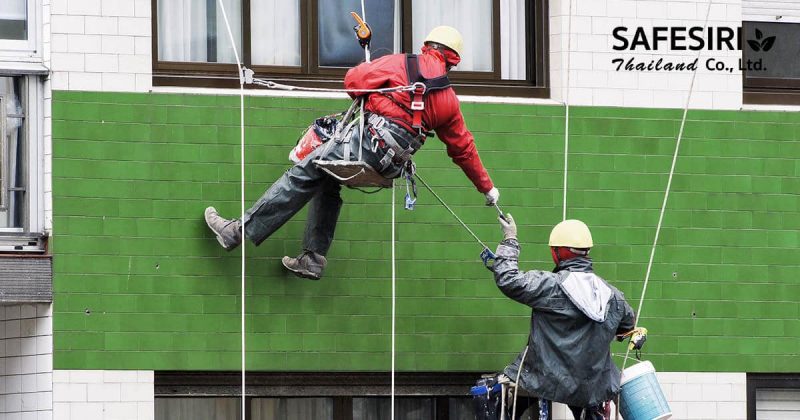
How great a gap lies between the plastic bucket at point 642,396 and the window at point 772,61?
9.16ft

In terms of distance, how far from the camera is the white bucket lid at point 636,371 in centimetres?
1250

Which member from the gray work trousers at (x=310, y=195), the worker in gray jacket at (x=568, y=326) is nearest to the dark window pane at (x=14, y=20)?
the gray work trousers at (x=310, y=195)

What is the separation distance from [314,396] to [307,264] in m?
1.01

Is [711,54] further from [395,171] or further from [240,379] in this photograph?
[240,379]

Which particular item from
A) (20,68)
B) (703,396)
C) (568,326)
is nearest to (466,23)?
(568,326)

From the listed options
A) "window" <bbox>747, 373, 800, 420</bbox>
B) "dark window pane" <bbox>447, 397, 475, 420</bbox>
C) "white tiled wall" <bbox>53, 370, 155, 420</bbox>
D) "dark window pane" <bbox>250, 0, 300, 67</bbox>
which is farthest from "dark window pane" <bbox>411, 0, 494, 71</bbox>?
"white tiled wall" <bbox>53, 370, 155, 420</bbox>

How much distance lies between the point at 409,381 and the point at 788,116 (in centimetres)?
353

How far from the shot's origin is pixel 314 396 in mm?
13148

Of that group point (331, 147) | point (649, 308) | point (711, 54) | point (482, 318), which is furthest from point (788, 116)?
point (331, 147)

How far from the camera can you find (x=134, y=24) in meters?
12.8

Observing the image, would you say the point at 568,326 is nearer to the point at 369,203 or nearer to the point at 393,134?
the point at 393,134

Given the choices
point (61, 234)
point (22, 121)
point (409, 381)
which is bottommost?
point (409, 381)

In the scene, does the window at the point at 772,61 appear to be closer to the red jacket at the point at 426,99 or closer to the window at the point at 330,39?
the window at the point at 330,39

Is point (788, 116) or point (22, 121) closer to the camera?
point (22, 121)
